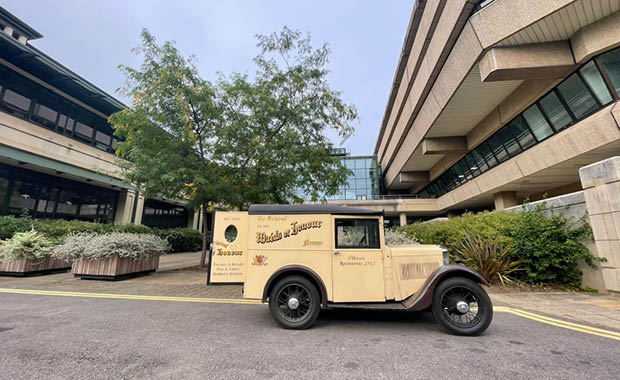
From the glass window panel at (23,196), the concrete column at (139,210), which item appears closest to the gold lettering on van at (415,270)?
the glass window panel at (23,196)

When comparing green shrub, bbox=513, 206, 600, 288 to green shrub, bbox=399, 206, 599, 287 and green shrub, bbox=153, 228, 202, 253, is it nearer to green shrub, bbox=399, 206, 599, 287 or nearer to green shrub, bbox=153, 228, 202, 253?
green shrub, bbox=399, 206, 599, 287

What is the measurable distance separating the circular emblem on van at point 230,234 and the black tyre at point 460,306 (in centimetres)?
335

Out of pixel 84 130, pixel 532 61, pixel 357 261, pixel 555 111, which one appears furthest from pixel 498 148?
Answer: pixel 84 130

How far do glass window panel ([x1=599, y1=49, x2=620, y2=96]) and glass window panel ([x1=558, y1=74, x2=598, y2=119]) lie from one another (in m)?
0.93

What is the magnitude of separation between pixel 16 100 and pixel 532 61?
2422 centimetres

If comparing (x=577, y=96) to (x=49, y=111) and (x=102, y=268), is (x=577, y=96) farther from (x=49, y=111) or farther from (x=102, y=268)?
(x=49, y=111)

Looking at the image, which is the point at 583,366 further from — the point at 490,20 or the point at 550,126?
the point at 550,126

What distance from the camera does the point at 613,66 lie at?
9102 mm

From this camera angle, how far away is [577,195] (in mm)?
6496

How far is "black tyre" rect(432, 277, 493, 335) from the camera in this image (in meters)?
3.50

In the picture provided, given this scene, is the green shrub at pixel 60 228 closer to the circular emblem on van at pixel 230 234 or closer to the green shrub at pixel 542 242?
the circular emblem on van at pixel 230 234

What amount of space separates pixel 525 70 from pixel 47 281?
63.0ft

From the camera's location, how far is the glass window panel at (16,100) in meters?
11.6

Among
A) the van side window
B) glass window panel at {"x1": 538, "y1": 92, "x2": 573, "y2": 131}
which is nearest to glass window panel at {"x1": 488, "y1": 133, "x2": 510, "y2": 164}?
glass window panel at {"x1": 538, "y1": 92, "x2": 573, "y2": 131}
